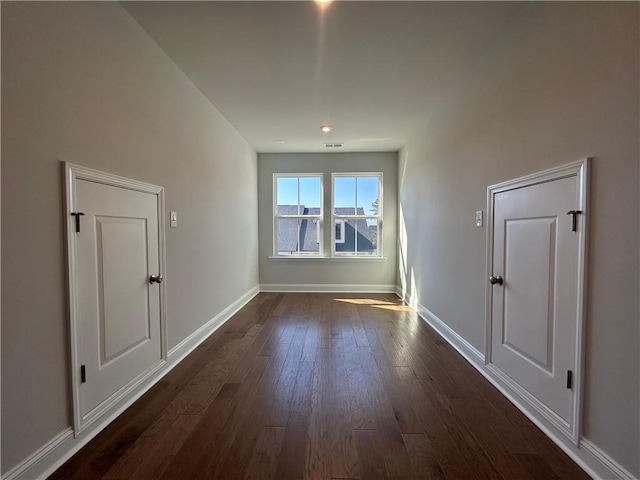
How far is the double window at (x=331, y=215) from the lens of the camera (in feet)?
18.7

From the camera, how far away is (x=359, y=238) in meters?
5.77

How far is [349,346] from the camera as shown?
302 cm

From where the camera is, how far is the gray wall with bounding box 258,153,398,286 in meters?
5.63

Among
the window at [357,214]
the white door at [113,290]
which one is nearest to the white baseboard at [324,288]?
the window at [357,214]

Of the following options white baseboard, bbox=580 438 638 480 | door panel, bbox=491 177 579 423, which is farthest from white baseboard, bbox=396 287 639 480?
door panel, bbox=491 177 579 423

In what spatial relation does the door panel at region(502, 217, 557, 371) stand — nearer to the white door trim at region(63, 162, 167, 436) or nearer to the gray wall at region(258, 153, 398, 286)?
the white door trim at region(63, 162, 167, 436)

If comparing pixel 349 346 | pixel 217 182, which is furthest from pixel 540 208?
pixel 217 182

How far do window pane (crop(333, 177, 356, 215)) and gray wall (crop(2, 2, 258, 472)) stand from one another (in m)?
3.38

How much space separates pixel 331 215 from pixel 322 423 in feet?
13.8

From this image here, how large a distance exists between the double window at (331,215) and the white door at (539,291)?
11.4 feet

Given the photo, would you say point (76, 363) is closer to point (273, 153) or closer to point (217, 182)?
point (217, 182)

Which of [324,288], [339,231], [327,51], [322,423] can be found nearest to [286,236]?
[339,231]

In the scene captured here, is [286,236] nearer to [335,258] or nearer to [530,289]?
[335,258]

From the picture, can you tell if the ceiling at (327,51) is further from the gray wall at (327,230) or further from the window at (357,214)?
the window at (357,214)
